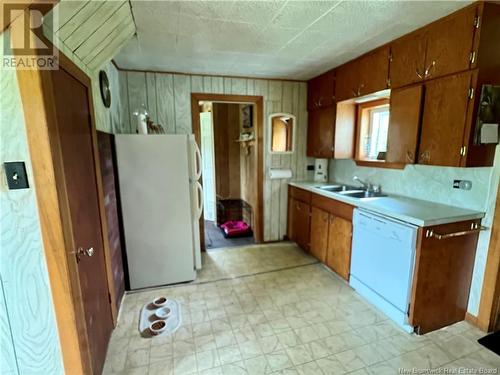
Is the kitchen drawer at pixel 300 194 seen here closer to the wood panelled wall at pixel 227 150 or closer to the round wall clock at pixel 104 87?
the wood panelled wall at pixel 227 150

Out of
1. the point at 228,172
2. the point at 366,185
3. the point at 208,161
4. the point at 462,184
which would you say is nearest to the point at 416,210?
the point at 462,184

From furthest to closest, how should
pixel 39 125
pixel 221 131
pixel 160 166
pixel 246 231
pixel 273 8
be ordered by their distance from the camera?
pixel 221 131 < pixel 246 231 < pixel 160 166 < pixel 273 8 < pixel 39 125

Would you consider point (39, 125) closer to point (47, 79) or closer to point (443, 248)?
point (47, 79)

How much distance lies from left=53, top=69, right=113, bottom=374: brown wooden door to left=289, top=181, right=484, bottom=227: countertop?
2.21m

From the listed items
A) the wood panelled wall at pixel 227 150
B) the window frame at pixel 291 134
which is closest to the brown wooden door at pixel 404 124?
the window frame at pixel 291 134

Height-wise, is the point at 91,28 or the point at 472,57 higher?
the point at 91,28

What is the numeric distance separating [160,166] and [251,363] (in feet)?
6.09

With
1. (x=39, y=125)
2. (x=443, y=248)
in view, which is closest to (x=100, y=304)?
(x=39, y=125)

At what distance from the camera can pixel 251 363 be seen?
5.80 feet

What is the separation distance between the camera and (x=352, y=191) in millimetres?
3180

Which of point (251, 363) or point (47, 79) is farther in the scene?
point (251, 363)

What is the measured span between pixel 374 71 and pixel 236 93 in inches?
67.2
